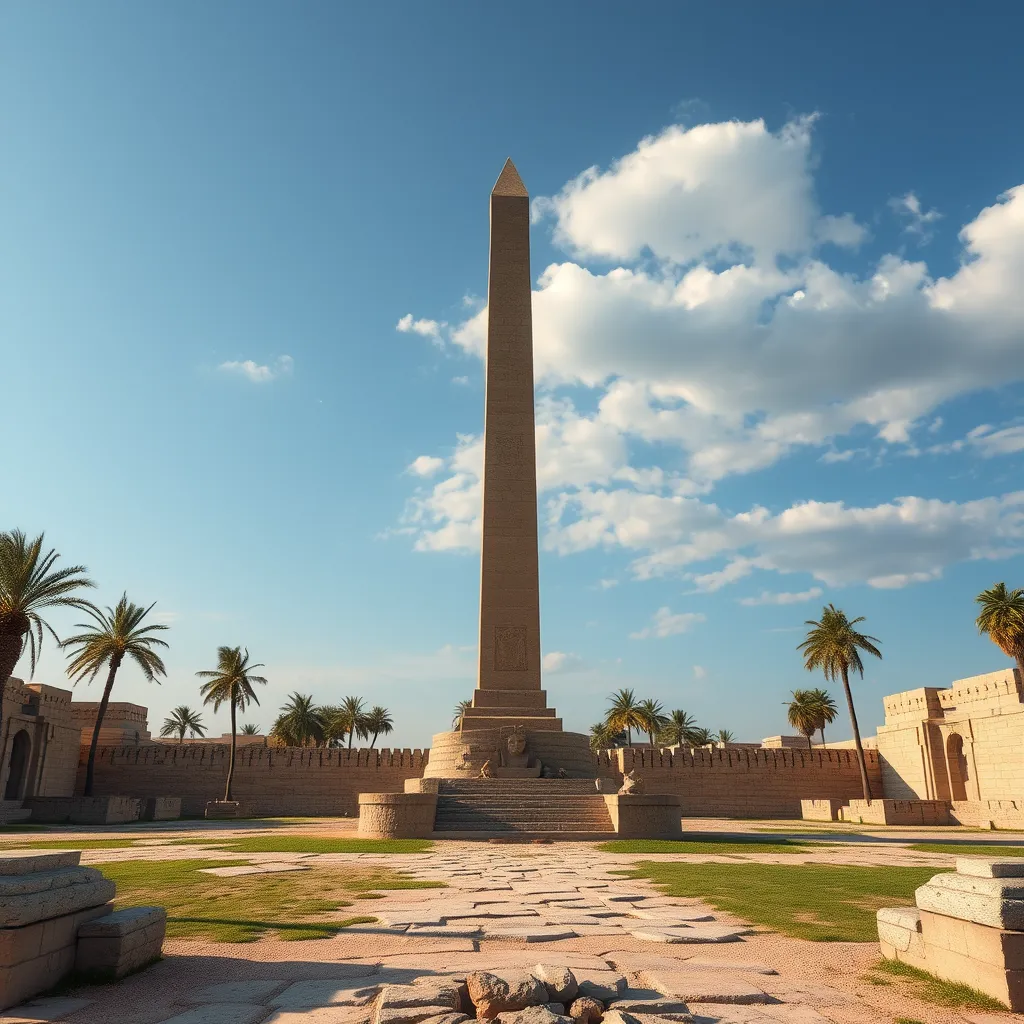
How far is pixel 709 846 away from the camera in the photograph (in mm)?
15516

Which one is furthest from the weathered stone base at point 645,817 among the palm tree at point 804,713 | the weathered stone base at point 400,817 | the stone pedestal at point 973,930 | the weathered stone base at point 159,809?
the palm tree at point 804,713

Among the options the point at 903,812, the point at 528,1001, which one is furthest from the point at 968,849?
the point at 528,1001

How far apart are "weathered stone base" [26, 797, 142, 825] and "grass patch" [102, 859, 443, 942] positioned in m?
15.7

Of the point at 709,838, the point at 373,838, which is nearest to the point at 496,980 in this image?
the point at 373,838

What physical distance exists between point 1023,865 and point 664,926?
9.42 ft

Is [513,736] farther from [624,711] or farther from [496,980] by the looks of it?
[624,711]

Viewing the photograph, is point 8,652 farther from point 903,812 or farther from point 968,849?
point 903,812

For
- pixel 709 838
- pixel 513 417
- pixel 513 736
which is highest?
pixel 513 417

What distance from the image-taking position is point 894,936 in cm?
546

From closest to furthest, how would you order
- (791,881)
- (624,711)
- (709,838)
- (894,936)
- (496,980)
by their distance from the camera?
(496,980) < (894,936) < (791,881) < (709,838) < (624,711)

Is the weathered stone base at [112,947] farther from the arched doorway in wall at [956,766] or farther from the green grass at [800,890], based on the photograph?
the arched doorway in wall at [956,766]

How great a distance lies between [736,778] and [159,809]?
2230cm

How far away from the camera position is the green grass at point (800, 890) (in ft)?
22.0

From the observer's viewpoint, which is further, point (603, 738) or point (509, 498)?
point (603, 738)
